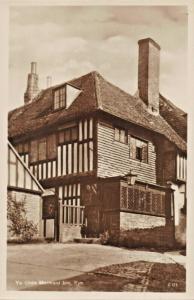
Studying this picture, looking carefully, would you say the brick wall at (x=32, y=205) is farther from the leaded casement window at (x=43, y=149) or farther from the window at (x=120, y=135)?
the window at (x=120, y=135)

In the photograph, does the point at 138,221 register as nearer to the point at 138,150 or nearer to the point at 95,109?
the point at 138,150

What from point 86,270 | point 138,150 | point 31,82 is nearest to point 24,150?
point 31,82

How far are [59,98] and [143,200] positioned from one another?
0.79m

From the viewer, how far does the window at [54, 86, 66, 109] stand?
11.0ft

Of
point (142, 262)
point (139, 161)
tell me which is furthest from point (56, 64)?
point (142, 262)

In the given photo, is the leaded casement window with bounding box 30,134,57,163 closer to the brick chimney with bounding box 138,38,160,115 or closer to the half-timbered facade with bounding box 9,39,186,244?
the half-timbered facade with bounding box 9,39,186,244

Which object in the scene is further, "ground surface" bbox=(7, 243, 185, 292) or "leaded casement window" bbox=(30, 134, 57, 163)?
"leaded casement window" bbox=(30, 134, 57, 163)

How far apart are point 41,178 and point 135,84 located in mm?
783

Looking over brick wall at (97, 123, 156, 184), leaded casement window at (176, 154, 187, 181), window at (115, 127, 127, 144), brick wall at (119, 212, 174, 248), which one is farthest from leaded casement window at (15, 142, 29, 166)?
leaded casement window at (176, 154, 187, 181)

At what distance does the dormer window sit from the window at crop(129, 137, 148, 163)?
0.43 m

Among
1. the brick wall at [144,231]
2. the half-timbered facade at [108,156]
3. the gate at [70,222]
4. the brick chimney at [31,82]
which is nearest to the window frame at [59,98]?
the half-timbered facade at [108,156]

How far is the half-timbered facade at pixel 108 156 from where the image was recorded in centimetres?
330

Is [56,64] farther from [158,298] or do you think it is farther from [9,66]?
[158,298]

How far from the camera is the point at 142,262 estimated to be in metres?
3.27
